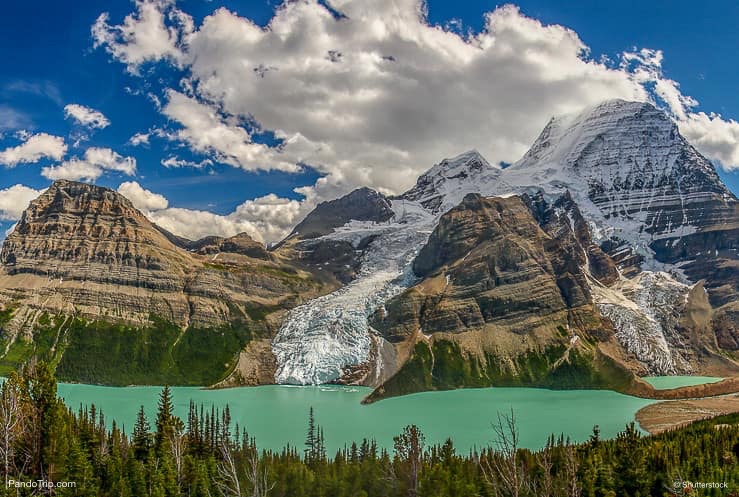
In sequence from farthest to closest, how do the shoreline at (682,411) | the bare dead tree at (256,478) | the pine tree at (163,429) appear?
the shoreline at (682,411), the pine tree at (163,429), the bare dead tree at (256,478)

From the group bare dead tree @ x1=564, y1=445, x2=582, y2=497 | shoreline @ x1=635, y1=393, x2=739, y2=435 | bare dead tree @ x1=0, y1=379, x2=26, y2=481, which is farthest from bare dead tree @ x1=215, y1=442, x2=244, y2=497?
shoreline @ x1=635, y1=393, x2=739, y2=435

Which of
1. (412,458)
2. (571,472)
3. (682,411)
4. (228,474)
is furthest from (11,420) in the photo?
(682,411)

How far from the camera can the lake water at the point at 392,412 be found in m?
127

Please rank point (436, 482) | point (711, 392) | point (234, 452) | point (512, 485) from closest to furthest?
point (512, 485) → point (436, 482) → point (234, 452) → point (711, 392)

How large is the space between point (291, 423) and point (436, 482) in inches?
3254

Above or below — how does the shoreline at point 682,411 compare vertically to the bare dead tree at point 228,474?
below

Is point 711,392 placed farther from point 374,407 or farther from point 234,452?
point 234,452

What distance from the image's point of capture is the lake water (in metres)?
127

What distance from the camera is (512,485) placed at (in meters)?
21.5

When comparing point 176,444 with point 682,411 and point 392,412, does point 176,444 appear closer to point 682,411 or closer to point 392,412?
point 392,412

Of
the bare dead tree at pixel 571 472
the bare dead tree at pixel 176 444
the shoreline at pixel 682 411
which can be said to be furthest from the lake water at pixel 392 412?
the bare dead tree at pixel 571 472

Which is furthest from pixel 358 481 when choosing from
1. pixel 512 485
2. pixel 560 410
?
pixel 560 410

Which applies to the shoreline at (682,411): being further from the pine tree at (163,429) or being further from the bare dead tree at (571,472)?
the bare dead tree at (571,472)

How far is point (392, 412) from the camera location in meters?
163
